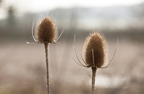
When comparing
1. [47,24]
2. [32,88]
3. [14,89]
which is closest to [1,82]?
[14,89]

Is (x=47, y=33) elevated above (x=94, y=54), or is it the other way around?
(x=47, y=33)

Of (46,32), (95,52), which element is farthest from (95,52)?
(46,32)

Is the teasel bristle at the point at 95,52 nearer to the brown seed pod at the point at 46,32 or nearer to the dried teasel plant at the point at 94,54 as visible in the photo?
the dried teasel plant at the point at 94,54

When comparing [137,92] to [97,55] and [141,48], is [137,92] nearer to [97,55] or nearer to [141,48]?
[141,48]

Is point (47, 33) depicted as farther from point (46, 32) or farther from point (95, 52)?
point (95, 52)

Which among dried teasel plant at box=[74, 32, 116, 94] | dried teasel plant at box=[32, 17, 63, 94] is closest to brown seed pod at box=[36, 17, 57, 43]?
dried teasel plant at box=[32, 17, 63, 94]

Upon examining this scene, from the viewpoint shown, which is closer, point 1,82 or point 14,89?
point 14,89

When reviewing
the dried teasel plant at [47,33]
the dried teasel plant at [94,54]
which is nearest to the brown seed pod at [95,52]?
the dried teasel plant at [94,54]
